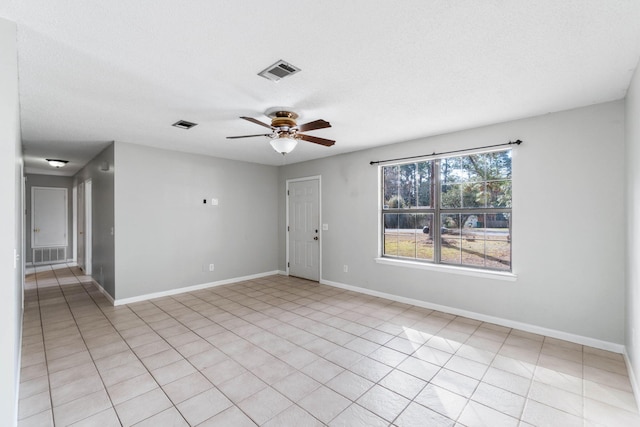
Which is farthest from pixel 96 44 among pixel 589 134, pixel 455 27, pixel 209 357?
pixel 589 134

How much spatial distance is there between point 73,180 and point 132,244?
528 centimetres

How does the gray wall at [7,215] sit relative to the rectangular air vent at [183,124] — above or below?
below

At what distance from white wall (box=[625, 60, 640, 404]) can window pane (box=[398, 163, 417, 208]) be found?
2.23 metres

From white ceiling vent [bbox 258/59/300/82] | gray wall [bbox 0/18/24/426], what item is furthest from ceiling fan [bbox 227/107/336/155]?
gray wall [bbox 0/18/24/426]

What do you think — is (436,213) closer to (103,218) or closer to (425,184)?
(425,184)

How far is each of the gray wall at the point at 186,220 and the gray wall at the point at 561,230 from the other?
11.3ft

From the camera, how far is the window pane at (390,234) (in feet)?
15.1

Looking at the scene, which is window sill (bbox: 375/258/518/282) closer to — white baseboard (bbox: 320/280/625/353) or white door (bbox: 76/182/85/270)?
white baseboard (bbox: 320/280/625/353)

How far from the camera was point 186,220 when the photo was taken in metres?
5.05

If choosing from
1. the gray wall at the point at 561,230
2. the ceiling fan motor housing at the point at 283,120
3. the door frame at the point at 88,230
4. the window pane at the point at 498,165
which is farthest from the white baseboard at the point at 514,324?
the door frame at the point at 88,230

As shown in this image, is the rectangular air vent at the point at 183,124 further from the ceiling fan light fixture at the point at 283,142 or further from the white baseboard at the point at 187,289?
the white baseboard at the point at 187,289

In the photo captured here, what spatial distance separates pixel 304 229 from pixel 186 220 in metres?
2.18

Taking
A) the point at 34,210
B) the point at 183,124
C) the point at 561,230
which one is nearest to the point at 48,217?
the point at 34,210

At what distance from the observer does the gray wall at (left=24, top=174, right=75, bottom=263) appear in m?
7.33
